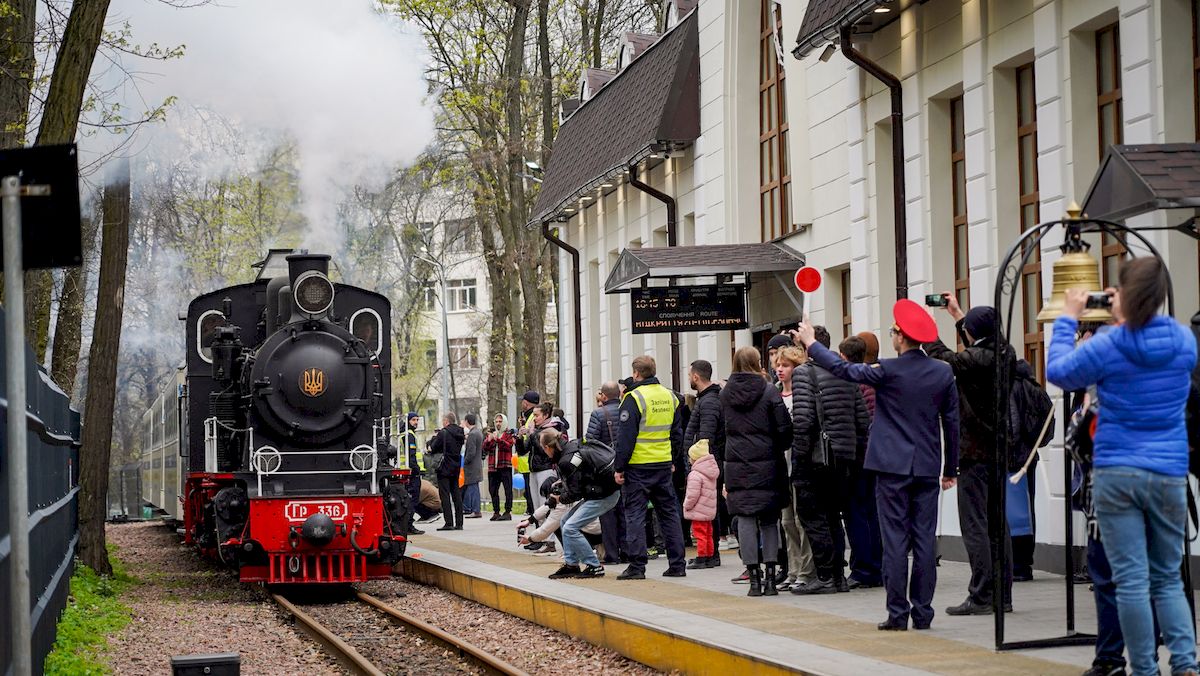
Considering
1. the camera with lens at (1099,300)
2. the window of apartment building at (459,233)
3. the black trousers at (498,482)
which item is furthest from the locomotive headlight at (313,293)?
the window of apartment building at (459,233)

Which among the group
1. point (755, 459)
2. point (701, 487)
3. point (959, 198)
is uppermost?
point (959, 198)

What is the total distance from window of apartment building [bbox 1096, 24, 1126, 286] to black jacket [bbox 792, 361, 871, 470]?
2.40 meters

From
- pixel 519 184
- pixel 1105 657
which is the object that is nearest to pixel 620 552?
pixel 1105 657

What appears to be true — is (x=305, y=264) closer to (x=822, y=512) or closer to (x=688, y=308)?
(x=688, y=308)

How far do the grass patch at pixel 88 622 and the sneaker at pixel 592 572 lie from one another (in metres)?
4.11

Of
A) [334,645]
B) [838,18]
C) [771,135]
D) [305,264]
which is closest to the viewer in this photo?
[334,645]

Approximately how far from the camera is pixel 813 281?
1324cm

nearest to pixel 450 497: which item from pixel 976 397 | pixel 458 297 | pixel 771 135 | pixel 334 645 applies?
pixel 771 135

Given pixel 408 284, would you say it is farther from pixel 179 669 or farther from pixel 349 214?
pixel 179 669

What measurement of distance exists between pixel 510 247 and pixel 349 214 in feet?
28.6

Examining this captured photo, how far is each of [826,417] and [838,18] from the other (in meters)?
5.70

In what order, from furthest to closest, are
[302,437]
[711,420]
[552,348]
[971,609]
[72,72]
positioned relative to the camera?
[552,348] < [302,437] < [72,72] < [711,420] < [971,609]

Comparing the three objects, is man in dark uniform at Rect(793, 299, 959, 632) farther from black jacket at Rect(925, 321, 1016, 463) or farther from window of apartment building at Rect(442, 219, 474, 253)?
window of apartment building at Rect(442, 219, 474, 253)

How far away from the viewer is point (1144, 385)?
6.59 m
